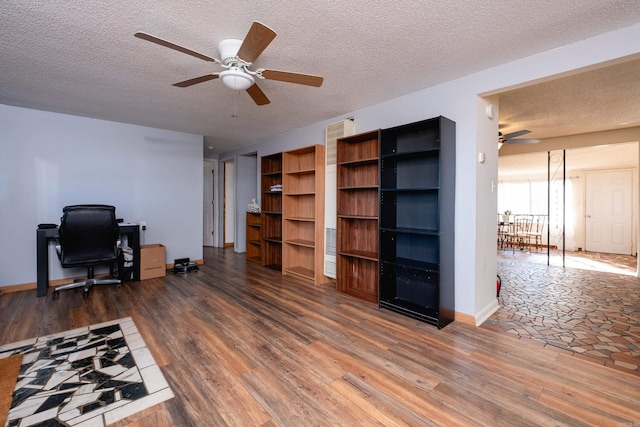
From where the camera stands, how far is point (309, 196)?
4.76 meters

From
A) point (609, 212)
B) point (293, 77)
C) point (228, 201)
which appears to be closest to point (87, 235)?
point (293, 77)

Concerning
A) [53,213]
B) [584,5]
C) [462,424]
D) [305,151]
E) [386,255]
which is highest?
[584,5]

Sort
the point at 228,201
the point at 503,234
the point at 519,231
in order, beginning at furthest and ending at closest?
the point at 519,231 → the point at 503,234 → the point at 228,201

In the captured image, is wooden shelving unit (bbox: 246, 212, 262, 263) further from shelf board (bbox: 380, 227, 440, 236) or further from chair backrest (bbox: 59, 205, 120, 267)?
shelf board (bbox: 380, 227, 440, 236)

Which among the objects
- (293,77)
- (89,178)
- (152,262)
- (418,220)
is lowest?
(152,262)

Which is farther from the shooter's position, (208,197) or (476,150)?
(208,197)

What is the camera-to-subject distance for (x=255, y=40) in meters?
1.75

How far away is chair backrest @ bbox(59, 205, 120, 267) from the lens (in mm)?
3350

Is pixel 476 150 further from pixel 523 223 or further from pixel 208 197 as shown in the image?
pixel 523 223

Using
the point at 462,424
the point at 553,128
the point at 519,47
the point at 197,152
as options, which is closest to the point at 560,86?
the point at 519,47

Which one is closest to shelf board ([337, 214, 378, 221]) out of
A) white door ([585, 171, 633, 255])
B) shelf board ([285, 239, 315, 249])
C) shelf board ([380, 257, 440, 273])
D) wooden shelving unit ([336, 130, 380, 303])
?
wooden shelving unit ([336, 130, 380, 303])

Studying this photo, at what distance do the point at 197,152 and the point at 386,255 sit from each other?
161 inches

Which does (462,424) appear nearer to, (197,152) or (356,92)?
(356,92)

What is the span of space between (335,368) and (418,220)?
1.86 metres
